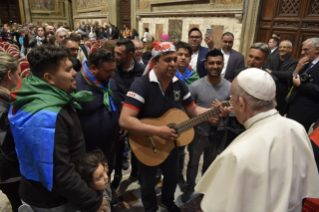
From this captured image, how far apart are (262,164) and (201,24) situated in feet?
28.3

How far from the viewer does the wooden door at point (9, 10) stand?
2227 cm

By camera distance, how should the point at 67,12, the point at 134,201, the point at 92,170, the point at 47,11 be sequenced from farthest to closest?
the point at 67,12
the point at 47,11
the point at 134,201
the point at 92,170

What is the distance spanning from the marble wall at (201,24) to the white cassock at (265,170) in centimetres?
675

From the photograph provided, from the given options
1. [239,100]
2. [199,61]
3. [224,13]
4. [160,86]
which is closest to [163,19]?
[224,13]

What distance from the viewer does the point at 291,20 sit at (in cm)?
589

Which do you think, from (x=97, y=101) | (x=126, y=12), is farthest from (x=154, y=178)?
(x=126, y=12)

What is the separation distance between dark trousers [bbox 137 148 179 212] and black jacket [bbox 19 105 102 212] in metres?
0.68

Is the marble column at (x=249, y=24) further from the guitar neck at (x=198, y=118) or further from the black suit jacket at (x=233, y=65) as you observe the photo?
the guitar neck at (x=198, y=118)

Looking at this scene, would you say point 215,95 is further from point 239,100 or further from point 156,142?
point 239,100

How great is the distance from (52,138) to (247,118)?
113 centimetres

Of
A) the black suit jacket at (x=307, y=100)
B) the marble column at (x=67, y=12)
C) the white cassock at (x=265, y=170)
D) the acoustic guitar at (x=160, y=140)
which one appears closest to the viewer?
the white cassock at (x=265, y=170)

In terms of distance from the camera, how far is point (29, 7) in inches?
859

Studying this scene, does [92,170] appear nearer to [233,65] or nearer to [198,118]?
[198,118]

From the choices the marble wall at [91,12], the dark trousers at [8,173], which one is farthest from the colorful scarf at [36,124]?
the marble wall at [91,12]
